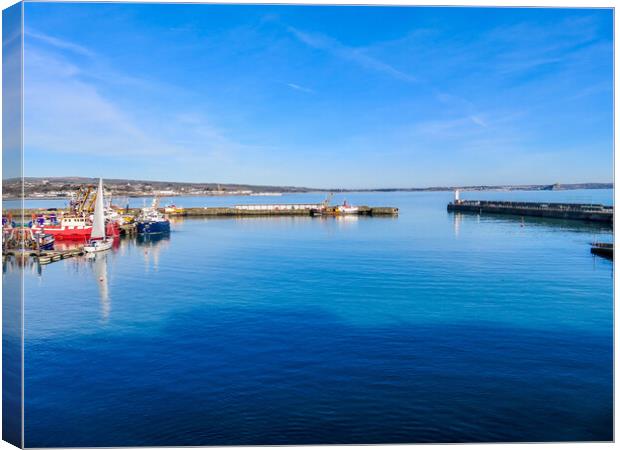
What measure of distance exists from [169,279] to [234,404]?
13.2 metres

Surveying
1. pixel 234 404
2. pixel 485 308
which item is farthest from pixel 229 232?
pixel 234 404

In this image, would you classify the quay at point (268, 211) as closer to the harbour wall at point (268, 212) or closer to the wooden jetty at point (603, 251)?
the harbour wall at point (268, 212)

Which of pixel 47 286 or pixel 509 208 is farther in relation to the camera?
pixel 509 208

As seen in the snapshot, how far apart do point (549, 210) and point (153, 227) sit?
130ft

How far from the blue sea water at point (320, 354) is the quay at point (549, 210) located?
25.1 m

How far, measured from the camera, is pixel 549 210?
51938 millimetres

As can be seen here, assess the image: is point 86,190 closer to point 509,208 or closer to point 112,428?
point 112,428

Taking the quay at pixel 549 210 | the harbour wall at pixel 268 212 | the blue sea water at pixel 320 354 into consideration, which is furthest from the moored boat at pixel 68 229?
the quay at pixel 549 210

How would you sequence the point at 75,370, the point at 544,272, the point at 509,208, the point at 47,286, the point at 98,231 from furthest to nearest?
the point at 509,208
the point at 98,231
the point at 544,272
the point at 47,286
the point at 75,370

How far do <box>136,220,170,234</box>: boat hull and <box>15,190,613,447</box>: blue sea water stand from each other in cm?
1789

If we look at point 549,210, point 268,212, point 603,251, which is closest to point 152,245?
point 603,251

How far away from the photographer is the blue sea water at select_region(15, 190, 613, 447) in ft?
24.6

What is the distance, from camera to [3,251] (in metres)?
7.35

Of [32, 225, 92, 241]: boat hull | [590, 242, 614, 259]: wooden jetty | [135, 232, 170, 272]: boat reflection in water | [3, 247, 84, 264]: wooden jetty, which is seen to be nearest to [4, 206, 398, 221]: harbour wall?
[135, 232, 170, 272]: boat reflection in water
